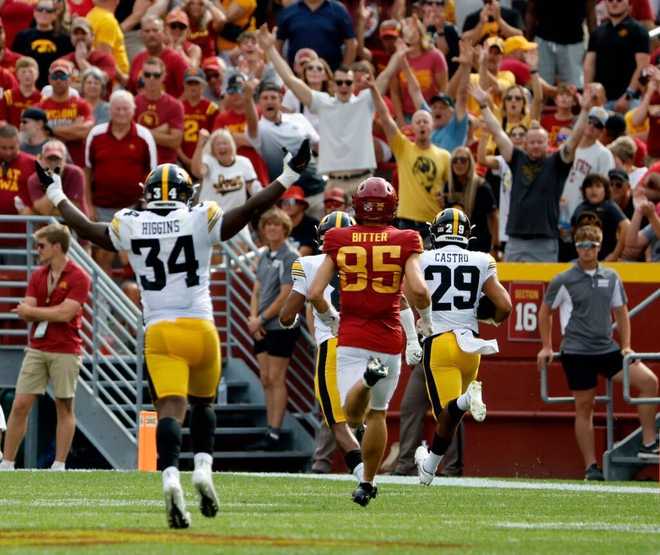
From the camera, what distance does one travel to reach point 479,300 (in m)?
13.7

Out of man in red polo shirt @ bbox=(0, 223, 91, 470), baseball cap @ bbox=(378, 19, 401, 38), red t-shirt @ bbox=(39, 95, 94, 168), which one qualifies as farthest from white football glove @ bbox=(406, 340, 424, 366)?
baseball cap @ bbox=(378, 19, 401, 38)

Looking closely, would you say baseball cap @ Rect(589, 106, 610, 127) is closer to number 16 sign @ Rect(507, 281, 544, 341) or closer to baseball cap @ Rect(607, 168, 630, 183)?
baseball cap @ Rect(607, 168, 630, 183)

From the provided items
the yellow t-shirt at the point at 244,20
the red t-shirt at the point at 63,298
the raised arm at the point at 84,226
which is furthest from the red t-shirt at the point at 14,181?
the raised arm at the point at 84,226

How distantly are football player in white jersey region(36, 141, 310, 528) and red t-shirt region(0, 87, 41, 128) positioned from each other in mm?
8880

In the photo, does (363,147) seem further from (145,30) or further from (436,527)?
(436,527)

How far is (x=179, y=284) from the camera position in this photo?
32.7ft

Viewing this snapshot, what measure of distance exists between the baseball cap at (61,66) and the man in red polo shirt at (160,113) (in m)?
0.77

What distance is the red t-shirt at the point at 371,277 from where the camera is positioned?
11148 millimetres

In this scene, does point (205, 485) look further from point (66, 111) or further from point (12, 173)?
point (66, 111)

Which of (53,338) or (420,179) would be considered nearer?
(53,338)

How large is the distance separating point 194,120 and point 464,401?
7.28m

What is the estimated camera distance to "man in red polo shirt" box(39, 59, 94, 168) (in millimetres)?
18188

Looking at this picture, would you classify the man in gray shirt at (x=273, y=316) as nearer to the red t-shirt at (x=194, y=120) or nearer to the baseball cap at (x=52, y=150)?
the baseball cap at (x=52, y=150)

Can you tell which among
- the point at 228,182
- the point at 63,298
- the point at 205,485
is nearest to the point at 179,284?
the point at 205,485
